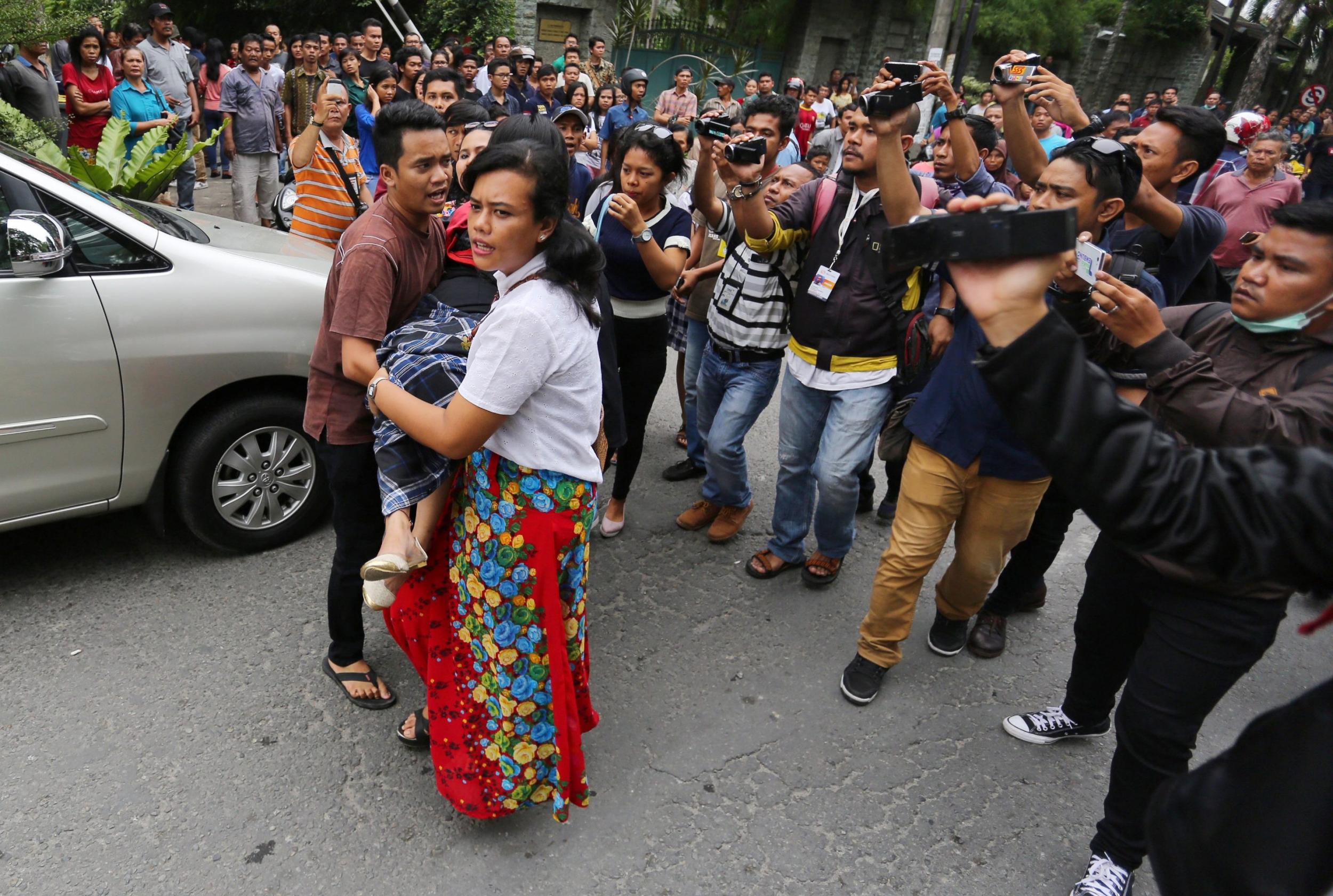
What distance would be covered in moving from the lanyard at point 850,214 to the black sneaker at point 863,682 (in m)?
1.46

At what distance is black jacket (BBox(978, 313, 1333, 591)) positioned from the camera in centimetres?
112

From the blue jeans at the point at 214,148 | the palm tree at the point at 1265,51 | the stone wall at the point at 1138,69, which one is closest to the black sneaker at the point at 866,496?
the blue jeans at the point at 214,148

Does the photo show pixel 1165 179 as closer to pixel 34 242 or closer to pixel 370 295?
pixel 370 295

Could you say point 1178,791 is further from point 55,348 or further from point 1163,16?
point 1163,16

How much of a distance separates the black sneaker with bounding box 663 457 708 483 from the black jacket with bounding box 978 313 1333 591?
349 centimetres

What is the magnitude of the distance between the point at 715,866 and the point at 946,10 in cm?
1564

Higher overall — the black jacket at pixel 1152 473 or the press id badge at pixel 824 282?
the black jacket at pixel 1152 473

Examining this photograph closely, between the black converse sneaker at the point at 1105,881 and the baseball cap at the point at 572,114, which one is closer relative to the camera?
the black converse sneaker at the point at 1105,881

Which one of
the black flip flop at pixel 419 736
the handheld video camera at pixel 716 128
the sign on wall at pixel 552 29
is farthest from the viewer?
the sign on wall at pixel 552 29

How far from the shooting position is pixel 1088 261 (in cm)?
197

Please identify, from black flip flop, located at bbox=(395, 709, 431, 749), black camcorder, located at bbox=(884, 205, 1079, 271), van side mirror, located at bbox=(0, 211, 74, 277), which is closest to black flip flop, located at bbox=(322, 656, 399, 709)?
black flip flop, located at bbox=(395, 709, 431, 749)

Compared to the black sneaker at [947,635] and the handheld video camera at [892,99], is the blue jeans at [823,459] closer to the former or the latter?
the black sneaker at [947,635]

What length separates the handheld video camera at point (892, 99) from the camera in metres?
2.57

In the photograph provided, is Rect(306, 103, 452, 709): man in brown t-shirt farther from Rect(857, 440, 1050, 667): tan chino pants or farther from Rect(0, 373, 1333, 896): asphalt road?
Rect(857, 440, 1050, 667): tan chino pants
